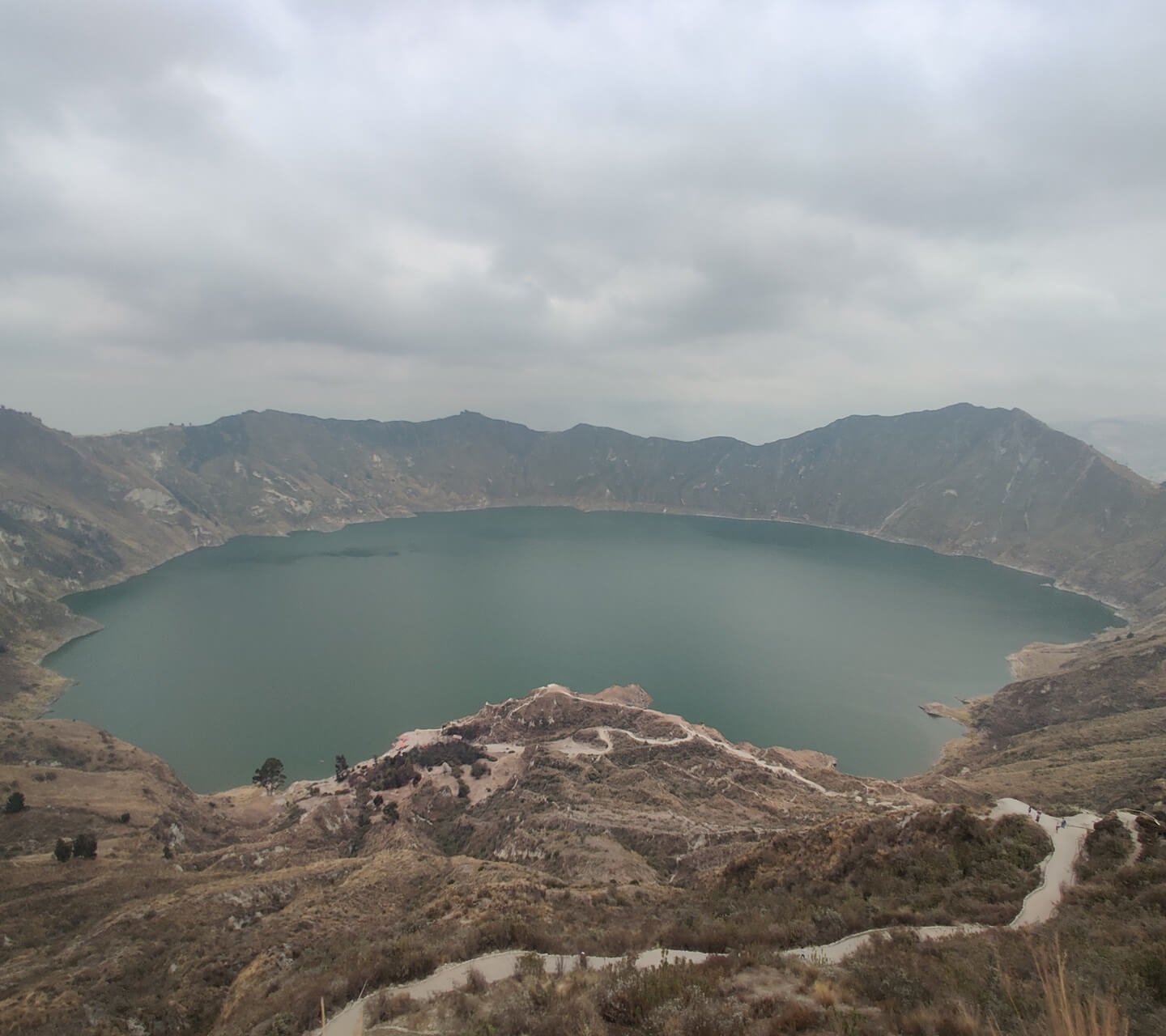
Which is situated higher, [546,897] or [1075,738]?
[546,897]

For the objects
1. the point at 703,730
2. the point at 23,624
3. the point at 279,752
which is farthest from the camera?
the point at 23,624

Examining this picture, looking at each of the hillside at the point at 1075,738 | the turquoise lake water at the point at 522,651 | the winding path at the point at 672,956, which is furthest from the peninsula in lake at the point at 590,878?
the turquoise lake water at the point at 522,651

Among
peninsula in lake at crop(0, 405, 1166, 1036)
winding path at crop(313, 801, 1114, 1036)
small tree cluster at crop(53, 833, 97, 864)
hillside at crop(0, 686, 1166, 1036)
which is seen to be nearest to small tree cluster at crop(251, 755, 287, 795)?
peninsula in lake at crop(0, 405, 1166, 1036)

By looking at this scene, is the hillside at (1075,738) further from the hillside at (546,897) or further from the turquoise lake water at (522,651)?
the hillside at (546,897)

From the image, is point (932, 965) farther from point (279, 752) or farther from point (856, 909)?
point (279, 752)

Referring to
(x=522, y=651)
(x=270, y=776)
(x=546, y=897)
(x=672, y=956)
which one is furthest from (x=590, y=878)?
(x=522, y=651)

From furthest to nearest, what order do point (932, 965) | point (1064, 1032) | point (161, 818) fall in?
point (161, 818), point (932, 965), point (1064, 1032)

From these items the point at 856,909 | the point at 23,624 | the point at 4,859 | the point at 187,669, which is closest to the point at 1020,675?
the point at 856,909

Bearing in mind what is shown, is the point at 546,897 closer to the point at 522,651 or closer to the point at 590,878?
the point at 590,878
